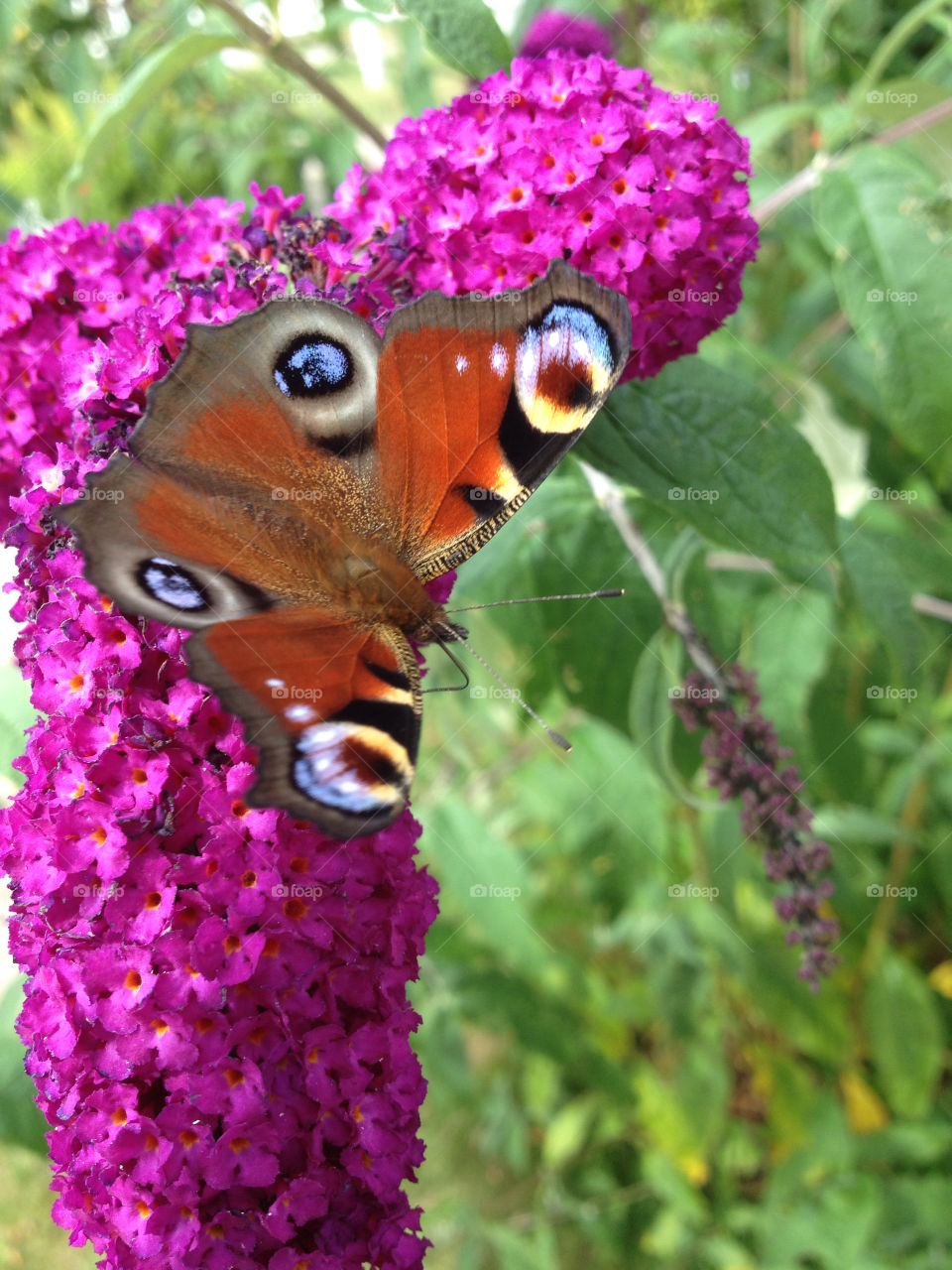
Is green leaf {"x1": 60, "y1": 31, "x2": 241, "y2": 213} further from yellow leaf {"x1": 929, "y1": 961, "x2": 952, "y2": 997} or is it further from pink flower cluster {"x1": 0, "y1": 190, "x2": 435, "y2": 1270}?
yellow leaf {"x1": 929, "y1": 961, "x2": 952, "y2": 997}

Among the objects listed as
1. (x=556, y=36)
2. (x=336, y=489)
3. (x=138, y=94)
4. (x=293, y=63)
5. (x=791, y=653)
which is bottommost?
Answer: (x=336, y=489)

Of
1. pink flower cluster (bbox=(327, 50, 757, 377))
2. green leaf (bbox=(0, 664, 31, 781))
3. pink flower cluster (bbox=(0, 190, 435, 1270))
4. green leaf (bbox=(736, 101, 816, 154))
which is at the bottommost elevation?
pink flower cluster (bbox=(0, 190, 435, 1270))

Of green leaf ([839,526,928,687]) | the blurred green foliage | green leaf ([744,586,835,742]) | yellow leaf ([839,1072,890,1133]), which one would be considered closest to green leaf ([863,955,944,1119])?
the blurred green foliage

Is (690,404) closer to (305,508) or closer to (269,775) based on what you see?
(305,508)

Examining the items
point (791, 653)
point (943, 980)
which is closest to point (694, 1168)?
point (943, 980)

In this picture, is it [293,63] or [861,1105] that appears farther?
[861,1105]

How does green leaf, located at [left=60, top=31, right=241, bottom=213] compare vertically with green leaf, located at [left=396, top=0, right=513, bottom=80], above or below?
above

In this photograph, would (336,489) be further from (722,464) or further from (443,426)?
(722,464)

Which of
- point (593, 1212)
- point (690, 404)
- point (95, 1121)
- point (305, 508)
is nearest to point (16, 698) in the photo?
point (305, 508)
